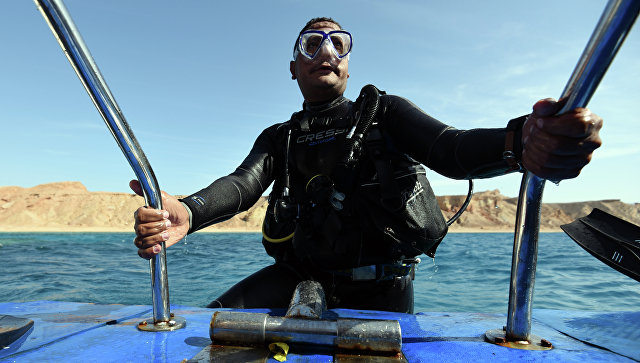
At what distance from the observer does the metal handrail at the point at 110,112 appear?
902mm

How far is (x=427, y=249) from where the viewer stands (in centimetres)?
203

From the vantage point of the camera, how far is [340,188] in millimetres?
2096

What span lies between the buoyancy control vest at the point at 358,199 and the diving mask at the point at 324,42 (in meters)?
0.48

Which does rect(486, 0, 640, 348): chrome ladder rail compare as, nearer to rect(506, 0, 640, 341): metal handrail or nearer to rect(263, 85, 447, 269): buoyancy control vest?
rect(506, 0, 640, 341): metal handrail

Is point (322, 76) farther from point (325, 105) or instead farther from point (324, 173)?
point (324, 173)

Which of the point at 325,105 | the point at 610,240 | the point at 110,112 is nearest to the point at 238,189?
the point at 325,105

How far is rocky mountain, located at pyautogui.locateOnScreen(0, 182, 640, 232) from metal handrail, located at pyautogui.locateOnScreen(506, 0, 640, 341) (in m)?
50.6

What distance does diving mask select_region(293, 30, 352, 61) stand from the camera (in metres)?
2.47

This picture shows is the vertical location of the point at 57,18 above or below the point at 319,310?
above

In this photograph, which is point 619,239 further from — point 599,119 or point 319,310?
point 319,310

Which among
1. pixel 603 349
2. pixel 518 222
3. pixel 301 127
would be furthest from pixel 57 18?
pixel 603 349

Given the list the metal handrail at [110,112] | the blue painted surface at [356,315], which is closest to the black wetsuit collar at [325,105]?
the blue painted surface at [356,315]

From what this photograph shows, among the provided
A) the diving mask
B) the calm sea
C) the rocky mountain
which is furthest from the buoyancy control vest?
the rocky mountain

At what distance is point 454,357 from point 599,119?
0.80 meters
